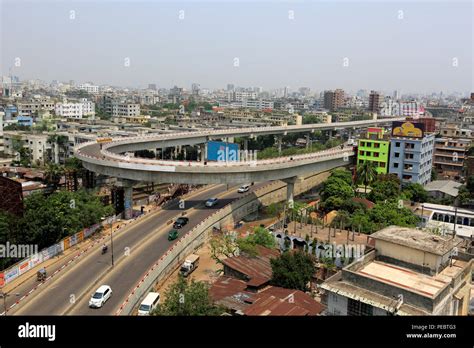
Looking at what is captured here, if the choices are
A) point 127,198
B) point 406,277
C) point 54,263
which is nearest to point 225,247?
point 54,263

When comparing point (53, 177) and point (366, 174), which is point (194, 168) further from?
point (366, 174)

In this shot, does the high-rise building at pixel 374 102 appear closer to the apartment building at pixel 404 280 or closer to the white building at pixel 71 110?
the white building at pixel 71 110

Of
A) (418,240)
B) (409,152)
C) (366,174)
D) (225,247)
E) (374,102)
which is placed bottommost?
(225,247)

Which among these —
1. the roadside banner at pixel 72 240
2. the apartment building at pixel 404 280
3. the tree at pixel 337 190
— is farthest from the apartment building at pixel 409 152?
the roadside banner at pixel 72 240
